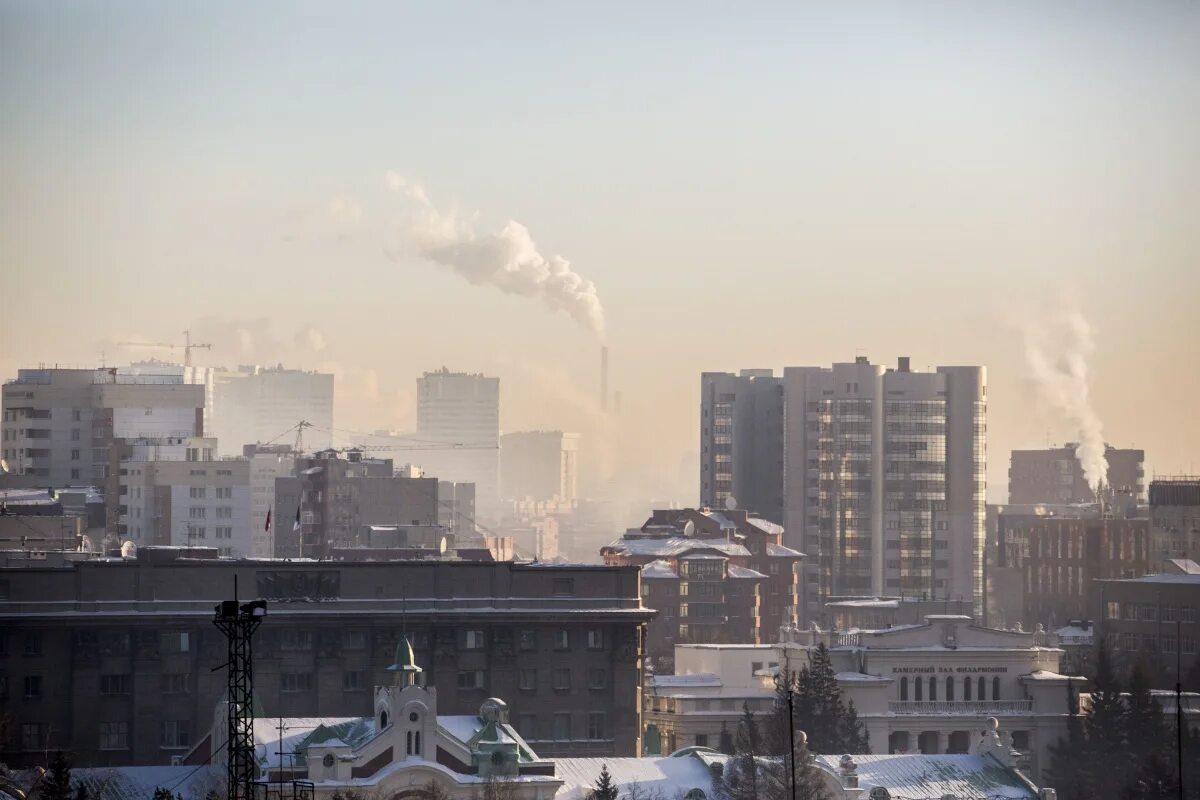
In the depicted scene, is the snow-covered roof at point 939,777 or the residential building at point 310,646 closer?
the snow-covered roof at point 939,777

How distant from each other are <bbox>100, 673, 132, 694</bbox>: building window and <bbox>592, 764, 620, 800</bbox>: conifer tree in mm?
30323

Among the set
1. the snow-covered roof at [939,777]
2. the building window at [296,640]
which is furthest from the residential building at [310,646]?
the snow-covered roof at [939,777]

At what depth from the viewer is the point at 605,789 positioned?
137 m

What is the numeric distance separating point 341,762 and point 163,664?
99.0 feet

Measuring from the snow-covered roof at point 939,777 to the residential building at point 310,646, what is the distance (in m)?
15.5

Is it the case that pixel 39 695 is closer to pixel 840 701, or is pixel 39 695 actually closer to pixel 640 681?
pixel 640 681

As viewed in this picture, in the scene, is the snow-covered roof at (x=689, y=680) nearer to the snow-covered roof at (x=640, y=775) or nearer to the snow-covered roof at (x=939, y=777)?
the snow-covered roof at (x=939, y=777)

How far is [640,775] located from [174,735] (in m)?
26.7

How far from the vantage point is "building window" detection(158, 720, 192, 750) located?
530 feet

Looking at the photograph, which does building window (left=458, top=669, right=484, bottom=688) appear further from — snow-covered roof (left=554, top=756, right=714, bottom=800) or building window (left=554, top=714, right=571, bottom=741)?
snow-covered roof (left=554, top=756, right=714, bottom=800)

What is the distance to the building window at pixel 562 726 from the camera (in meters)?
167

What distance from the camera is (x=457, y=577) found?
557ft

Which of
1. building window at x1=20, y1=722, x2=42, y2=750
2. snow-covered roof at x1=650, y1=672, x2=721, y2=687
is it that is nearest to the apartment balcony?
snow-covered roof at x1=650, y1=672, x2=721, y2=687

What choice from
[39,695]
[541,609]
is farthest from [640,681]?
[39,695]
